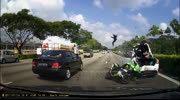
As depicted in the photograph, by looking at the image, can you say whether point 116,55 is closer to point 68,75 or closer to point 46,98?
point 68,75

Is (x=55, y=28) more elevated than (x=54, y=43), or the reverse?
(x=55, y=28)

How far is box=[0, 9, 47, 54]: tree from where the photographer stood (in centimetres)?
405

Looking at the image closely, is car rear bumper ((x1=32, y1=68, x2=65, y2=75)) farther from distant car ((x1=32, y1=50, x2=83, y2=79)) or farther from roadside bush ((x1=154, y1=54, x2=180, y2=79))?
roadside bush ((x1=154, y1=54, x2=180, y2=79))

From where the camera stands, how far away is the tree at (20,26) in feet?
13.3

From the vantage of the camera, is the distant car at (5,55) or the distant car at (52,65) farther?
the distant car at (52,65)

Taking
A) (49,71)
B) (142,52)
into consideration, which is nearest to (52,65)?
(49,71)

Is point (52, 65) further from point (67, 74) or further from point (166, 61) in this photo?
point (166, 61)

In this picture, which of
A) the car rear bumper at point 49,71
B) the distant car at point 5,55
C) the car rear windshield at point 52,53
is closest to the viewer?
the distant car at point 5,55

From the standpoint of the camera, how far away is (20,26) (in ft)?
13.7

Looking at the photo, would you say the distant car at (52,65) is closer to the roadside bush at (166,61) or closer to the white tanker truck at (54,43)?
the white tanker truck at (54,43)

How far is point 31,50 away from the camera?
4.29 m

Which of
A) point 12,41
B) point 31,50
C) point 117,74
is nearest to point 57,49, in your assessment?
point 31,50

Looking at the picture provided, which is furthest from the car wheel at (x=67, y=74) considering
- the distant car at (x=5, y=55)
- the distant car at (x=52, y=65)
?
the distant car at (x=5, y=55)

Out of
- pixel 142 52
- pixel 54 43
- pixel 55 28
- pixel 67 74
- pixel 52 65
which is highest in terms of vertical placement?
pixel 55 28
